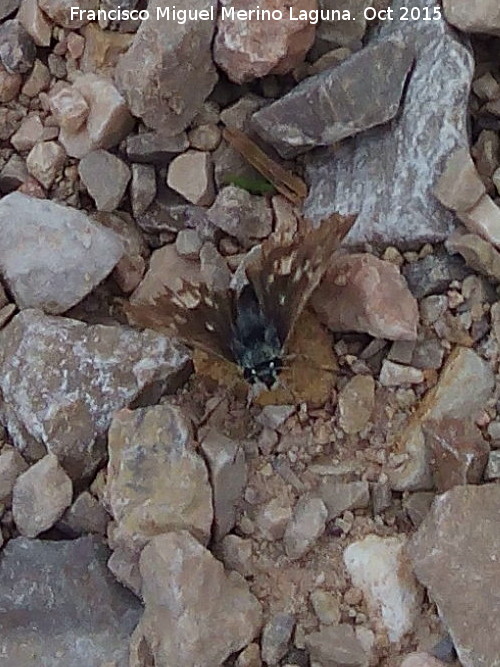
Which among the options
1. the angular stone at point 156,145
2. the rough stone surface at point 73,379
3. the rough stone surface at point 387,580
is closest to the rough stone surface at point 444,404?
the rough stone surface at point 387,580

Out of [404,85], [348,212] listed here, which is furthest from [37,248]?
[404,85]

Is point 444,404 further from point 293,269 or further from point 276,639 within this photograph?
point 276,639

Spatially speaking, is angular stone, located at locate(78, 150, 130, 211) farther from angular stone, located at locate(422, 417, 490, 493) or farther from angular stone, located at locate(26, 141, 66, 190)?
angular stone, located at locate(422, 417, 490, 493)

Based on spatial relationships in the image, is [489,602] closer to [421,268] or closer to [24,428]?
[421,268]

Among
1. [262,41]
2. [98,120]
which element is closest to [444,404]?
[262,41]

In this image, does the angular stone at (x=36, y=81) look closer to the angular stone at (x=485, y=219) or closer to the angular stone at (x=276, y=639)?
the angular stone at (x=485, y=219)

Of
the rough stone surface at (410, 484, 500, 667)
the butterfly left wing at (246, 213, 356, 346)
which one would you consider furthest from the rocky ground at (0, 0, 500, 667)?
the butterfly left wing at (246, 213, 356, 346)
